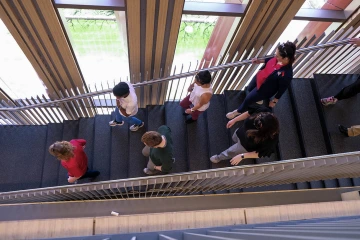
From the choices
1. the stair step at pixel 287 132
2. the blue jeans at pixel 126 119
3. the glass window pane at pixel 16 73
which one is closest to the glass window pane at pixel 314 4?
the stair step at pixel 287 132

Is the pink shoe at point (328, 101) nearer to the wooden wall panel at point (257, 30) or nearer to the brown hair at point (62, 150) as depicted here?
the wooden wall panel at point (257, 30)

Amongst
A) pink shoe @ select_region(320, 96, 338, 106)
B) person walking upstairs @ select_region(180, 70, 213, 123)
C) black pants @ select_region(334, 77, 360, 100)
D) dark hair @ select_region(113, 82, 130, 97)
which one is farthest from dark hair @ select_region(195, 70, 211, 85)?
black pants @ select_region(334, 77, 360, 100)

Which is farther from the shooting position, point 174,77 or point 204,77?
point 174,77

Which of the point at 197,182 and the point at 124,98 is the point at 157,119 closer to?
the point at 124,98

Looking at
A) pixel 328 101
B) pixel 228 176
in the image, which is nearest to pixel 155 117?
pixel 228 176

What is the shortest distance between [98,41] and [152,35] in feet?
4.56

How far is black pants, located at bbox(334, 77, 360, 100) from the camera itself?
12.4 ft

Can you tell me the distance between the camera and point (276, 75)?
123 inches

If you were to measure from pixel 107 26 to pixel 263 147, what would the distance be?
9.23 feet

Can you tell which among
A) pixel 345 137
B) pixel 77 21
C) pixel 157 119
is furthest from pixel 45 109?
pixel 345 137

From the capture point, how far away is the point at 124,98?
333 centimetres

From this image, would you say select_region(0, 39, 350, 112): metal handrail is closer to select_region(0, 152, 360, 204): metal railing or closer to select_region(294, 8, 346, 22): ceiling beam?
select_region(294, 8, 346, 22): ceiling beam

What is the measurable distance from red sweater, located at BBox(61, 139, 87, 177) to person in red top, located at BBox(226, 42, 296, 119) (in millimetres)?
2067

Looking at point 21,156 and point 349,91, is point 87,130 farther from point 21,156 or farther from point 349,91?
point 349,91
